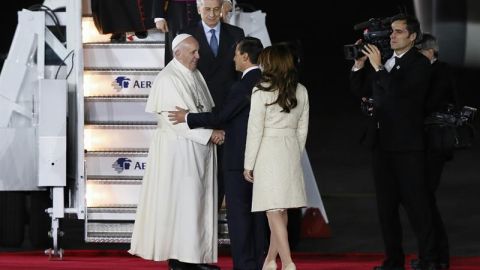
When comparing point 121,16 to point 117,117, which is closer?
point 121,16

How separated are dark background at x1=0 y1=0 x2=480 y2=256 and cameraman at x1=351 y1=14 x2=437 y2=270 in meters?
0.52

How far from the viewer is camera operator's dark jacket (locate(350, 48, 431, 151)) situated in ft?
31.1

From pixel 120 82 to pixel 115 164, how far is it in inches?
23.8

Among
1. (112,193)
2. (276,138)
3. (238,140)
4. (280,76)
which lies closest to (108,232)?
(112,193)

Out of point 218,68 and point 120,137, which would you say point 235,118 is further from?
point 120,137

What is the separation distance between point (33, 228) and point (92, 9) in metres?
1.93

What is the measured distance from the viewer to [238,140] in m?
9.30

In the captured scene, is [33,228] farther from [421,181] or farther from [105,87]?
[421,181]

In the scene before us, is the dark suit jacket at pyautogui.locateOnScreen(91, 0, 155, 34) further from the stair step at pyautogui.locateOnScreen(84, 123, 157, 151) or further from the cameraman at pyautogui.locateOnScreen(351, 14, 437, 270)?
the cameraman at pyautogui.locateOnScreen(351, 14, 437, 270)

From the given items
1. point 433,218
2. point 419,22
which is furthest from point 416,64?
point 433,218

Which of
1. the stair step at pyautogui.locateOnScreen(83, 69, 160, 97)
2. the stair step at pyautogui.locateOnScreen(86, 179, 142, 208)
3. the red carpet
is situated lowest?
the red carpet

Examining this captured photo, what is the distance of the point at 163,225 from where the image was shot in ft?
31.1

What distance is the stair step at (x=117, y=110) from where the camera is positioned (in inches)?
433

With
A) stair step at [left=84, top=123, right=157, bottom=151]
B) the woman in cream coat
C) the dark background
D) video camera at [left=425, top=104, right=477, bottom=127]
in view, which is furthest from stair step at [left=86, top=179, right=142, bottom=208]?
video camera at [left=425, top=104, right=477, bottom=127]
